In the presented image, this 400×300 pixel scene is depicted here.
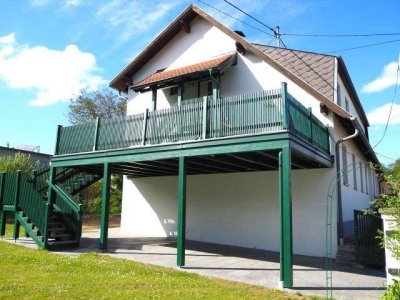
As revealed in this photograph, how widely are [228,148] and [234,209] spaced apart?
5.07 meters

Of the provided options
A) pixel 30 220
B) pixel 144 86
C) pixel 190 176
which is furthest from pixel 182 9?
pixel 30 220

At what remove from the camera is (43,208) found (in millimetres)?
11406

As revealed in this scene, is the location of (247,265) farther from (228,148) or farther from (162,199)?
(162,199)

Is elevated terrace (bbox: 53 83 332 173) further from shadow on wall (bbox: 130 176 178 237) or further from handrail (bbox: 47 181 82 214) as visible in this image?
shadow on wall (bbox: 130 176 178 237)

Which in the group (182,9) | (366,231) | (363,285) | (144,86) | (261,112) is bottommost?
(363,285)

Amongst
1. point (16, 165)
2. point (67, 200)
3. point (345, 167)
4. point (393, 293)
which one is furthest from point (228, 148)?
point (16, 165)

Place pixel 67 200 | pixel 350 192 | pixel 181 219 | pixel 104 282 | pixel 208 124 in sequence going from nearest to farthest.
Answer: pixel 104 282 → pixel 181 219 → pixel 208 124 → pixel 67 200 → pixel 350 192

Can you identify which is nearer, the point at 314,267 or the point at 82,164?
the point at 314,267

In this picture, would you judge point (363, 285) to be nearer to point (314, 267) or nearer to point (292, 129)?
point (314, 267)

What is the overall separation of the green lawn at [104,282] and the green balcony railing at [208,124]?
3.49 m

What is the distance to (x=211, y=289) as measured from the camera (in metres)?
6.87

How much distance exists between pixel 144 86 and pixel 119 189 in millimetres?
17102

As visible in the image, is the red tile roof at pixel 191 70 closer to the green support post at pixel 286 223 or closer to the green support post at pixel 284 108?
the green support post at pixel 284 108

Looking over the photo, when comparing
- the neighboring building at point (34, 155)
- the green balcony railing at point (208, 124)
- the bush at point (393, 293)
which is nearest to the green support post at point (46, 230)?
the green balcony railing at point (208, 124)
